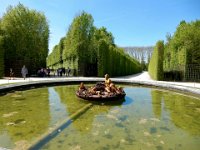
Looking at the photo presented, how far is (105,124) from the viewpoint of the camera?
9.34 metres

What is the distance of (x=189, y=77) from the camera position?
26.5 meters

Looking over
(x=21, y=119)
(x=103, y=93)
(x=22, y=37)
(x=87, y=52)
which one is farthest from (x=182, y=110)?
(x=22, y=37)

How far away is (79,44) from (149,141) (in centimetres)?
2854

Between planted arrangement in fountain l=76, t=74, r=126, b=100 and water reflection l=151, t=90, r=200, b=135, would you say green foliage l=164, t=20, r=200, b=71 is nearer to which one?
water reflection l=151, t=90, r=200, b=135

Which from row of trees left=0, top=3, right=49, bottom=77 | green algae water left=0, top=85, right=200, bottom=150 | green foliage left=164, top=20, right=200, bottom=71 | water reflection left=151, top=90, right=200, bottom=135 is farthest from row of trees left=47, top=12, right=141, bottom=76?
green algae water left=0, top=85, right=200, bottom=150

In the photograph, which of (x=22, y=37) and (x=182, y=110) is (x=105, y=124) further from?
(x=22, y=37)

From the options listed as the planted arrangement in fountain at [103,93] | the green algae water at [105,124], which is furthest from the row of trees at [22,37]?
the planted arrangement in fountain at [103,93]

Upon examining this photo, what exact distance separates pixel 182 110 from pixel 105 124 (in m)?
4.91

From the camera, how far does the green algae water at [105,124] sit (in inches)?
282

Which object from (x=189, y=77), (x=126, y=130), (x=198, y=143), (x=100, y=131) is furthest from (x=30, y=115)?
(x=189, y=77)

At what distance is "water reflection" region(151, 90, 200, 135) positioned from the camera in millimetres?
9516

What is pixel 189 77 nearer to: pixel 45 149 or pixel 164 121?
pixel 164 121

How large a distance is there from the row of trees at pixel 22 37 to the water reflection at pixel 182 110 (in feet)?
71.2

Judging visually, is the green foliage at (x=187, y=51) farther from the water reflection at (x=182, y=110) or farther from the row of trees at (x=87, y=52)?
the water reflection at (x=182, y=110)
